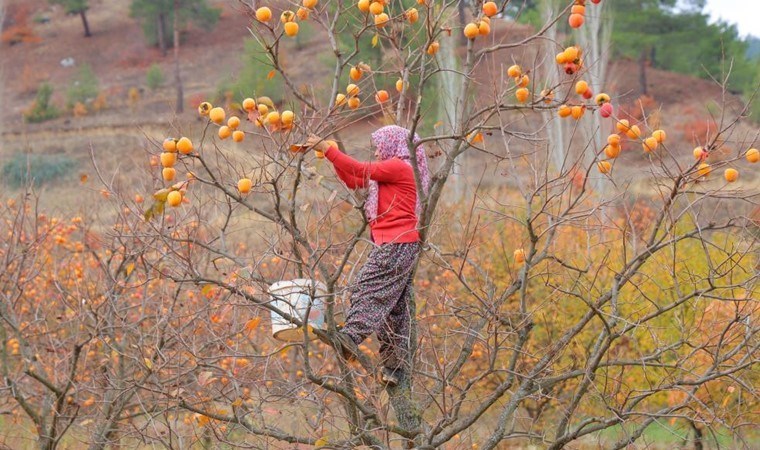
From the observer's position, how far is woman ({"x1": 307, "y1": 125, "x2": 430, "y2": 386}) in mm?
3822

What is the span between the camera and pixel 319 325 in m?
3.71

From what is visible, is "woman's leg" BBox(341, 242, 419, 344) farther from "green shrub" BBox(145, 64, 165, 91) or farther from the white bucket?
"green shrub" BBox(145, 64, 165, 91)

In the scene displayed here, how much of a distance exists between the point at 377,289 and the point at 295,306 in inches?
20.6

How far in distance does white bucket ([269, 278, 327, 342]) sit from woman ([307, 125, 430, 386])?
144 millimetres

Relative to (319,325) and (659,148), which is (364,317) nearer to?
(319,325)

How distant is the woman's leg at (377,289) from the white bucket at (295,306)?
0.54 ft

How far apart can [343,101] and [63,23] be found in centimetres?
4642

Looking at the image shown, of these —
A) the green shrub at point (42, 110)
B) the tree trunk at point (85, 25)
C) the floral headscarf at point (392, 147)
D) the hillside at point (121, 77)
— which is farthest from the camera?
the tree trunk at point (85, 25)

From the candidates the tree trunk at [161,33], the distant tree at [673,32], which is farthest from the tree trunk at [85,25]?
the distant tree at [673,32]

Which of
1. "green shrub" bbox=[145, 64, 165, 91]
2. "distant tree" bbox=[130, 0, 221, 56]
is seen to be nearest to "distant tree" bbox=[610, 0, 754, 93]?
"distant tree" bbox=[130, 0, 221, 56]

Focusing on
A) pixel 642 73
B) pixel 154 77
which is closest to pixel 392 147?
pixel 642 73

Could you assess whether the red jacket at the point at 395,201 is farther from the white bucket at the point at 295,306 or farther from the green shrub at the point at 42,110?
the green shrub at the point at 42,110

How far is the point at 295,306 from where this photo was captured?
11.3 feet

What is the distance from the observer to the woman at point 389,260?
382cm
